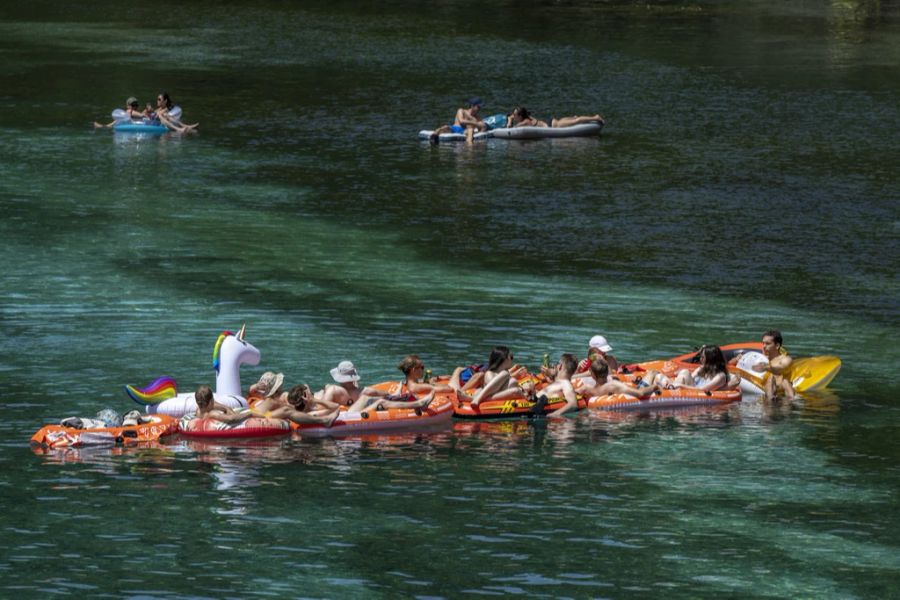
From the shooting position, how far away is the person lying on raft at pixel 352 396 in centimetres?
2928

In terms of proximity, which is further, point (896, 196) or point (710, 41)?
point (710, 41)

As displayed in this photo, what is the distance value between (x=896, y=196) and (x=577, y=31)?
36.2m

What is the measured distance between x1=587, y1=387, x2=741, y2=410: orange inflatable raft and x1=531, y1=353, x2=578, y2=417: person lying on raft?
1.65 feet

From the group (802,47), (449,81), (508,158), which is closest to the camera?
(508,158)

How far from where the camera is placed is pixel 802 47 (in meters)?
78.5

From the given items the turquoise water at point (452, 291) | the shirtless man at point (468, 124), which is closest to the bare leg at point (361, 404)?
the turquoise water at point (452, 291)

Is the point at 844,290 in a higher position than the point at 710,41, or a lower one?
lower

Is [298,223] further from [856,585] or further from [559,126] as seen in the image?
[856,585]

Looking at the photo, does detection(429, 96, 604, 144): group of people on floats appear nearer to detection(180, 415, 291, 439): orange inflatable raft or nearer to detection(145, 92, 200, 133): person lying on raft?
detection(145, 92, 200, 133): person lying on raft

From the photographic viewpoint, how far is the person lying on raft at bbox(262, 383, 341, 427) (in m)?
28.5

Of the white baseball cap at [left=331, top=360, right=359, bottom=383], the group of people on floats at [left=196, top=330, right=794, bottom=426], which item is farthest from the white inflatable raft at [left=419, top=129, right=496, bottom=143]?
the white baseball cap at [left=331, top=360, right=359, bottom=383]

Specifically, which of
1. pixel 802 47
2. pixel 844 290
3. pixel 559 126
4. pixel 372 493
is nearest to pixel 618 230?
pixel 844 290

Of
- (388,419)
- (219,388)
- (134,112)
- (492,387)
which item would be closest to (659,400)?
(492,387)

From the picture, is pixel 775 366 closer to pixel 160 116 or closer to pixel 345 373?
pixel 345 373
